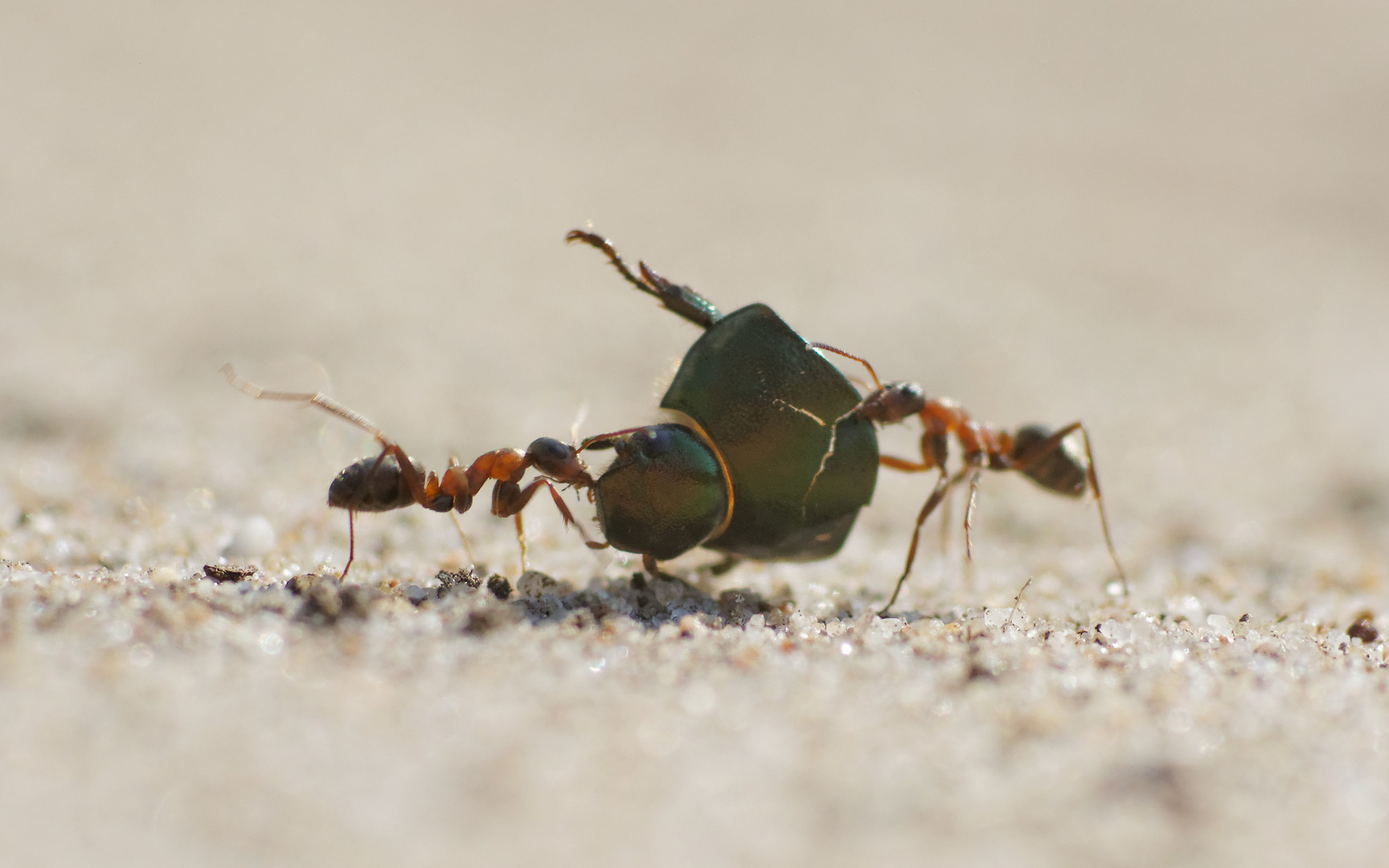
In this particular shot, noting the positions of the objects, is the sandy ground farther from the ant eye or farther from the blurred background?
the ant eye

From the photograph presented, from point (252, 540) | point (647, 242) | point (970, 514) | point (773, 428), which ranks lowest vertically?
point (252, 540)

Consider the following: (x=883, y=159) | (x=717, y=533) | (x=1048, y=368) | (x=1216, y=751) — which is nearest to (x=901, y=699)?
(x=1216, y=751)

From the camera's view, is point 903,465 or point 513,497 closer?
point 513,497

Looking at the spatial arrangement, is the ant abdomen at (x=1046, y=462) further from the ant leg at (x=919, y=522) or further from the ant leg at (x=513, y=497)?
the ant leg at (x=513, y=497)

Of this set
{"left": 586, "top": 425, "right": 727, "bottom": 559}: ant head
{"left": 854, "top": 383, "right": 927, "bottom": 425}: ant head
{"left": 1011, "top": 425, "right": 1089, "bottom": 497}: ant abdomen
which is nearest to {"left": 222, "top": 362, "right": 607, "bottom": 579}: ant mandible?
{"left": 586, "top": 425, "right": 727, "bottom": 559}: ant head

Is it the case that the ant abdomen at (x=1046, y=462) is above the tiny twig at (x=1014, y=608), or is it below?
above

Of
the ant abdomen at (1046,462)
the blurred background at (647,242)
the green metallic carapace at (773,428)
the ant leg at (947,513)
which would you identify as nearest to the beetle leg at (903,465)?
the ant leg at (947,513)

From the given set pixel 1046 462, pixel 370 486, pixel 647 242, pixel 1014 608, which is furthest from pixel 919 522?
pixel 647 242

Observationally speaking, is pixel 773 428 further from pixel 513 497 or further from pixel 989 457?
pixel 989 457
